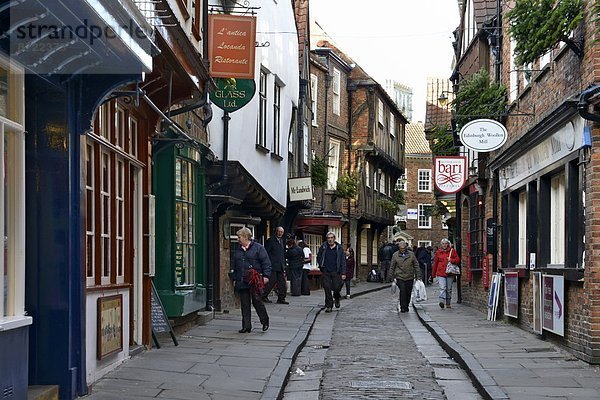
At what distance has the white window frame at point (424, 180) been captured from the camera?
226 feet

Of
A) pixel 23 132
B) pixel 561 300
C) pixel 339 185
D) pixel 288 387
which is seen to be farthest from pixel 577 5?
pixel 339 185

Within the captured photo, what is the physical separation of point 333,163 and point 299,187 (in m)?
11.0

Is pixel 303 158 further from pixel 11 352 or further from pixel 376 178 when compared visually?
pixel 11 352

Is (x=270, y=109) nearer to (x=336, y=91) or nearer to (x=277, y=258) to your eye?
(x=277, y=258)

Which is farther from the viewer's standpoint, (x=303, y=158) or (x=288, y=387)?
(x=303, y=158)

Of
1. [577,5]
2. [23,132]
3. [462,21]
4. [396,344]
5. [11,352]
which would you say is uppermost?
[462,21]

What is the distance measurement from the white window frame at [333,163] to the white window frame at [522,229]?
19.0 meters

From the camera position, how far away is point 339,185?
3716cm

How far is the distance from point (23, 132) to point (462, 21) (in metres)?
20.3

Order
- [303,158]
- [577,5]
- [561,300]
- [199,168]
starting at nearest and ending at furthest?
[577,5]
[561,300]
[199,168]
[303,158]

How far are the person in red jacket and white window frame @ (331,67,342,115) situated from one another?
15.9m

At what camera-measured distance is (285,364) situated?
11672 millimetres

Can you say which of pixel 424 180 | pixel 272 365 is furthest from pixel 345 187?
pixel 424 180

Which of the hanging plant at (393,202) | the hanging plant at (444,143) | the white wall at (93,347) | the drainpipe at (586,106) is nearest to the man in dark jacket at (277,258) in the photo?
the hanging plant at (444,143)
